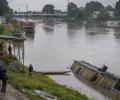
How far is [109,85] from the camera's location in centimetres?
3516

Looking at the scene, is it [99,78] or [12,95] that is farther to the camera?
[99,78]

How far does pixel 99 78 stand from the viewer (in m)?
37.9

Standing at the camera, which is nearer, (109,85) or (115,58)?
(109,85)

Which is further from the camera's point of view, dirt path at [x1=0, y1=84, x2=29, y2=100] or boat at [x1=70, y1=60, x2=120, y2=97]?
boat at [x1=70, y1=60, x2=120, y2=97]

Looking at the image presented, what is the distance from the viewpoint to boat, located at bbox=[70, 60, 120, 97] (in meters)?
32.3

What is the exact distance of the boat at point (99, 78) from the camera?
32.3m

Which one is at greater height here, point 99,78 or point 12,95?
point 12,95

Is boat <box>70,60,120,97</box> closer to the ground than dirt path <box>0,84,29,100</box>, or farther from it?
closer to the ground

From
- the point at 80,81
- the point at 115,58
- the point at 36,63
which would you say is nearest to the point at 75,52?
the point at 115,58

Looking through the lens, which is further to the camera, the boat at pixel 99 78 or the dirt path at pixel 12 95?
the boat at pixel 99 78

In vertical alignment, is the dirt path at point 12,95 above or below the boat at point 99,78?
above

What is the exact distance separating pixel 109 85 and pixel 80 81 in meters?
5.55

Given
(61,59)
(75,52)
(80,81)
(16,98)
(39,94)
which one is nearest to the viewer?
(16,98)

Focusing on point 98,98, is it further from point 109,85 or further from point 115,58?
point 115,58
